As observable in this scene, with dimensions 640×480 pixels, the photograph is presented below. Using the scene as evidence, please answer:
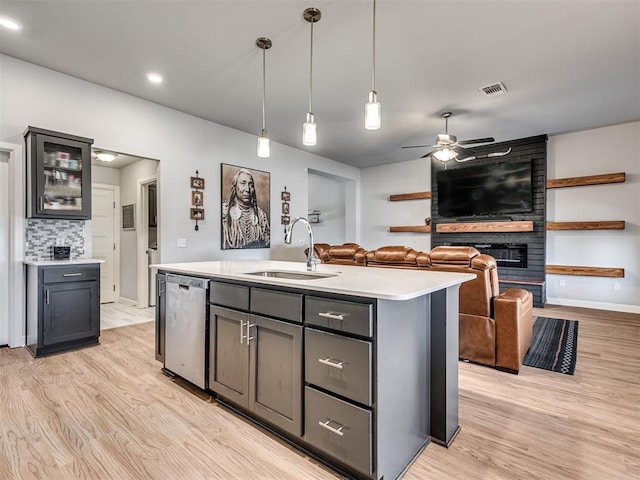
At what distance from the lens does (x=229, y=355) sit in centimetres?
205

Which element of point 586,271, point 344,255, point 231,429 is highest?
point 344,255

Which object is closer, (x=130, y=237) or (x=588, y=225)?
(x=588, y=225)

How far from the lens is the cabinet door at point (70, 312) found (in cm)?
308

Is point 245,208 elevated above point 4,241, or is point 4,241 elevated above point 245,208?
point 245,208

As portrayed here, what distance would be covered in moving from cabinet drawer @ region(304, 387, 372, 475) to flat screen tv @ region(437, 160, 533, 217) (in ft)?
18.3

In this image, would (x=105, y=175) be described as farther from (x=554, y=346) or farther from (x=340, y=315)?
(x=554, y=346)

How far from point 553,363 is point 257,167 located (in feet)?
15.6

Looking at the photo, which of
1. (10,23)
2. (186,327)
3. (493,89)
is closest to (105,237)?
(10,23)

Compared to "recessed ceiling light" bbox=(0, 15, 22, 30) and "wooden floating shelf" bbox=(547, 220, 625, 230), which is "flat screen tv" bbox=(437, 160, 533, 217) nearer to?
"wooden floating shelf" bbox=(547, 220, 625, 230)

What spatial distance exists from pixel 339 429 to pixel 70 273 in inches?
122

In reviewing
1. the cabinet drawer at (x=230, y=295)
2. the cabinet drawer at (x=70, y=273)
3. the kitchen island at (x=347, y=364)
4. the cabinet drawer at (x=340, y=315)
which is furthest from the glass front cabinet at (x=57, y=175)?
the cabinet drawer at (x=340, y=315)

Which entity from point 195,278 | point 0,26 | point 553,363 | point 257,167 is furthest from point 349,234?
point 0,26

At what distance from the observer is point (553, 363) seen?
291cm

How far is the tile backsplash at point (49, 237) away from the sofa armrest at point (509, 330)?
4240 mm
